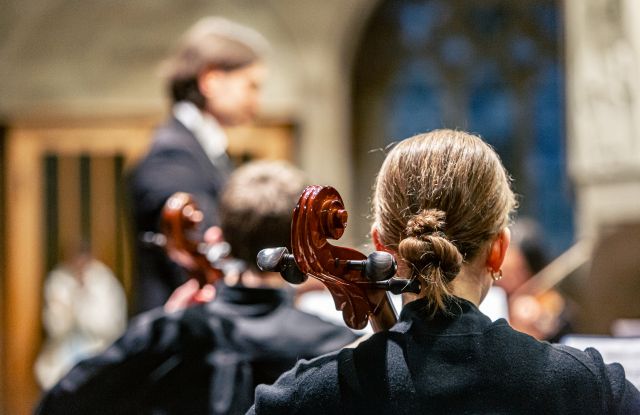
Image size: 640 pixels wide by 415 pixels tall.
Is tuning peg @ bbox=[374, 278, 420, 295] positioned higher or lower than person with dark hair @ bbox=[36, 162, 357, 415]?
higher

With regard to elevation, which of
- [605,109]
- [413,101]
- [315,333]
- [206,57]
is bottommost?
[315,333]

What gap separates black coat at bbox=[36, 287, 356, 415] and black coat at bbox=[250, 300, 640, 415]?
733 millimetres

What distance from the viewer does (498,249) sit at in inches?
58.1

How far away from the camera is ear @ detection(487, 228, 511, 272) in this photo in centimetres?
147

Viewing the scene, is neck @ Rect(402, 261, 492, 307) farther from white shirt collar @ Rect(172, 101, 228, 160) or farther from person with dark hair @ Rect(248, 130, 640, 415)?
white shirt collar @ Rect(172, 101, 228, 160)

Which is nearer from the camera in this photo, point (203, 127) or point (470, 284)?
point (470, 284)

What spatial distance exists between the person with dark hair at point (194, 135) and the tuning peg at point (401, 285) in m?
1.47

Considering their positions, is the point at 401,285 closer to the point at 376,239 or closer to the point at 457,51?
the point at 376,239

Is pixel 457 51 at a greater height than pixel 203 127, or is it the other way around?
pixel 457 51

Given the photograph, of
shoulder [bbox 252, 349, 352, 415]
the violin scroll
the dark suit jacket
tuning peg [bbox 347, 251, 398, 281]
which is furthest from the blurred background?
tuning peg [bbox 347, 251, 398, 281]

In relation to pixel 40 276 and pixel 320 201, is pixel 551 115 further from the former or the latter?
pixel 320 201

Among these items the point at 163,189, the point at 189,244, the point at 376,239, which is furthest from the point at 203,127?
the point at 376,239

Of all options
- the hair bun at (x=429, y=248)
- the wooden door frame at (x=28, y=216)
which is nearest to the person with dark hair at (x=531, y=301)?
the hair bun at (x=429, y=248)

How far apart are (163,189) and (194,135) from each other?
0.27 metres
